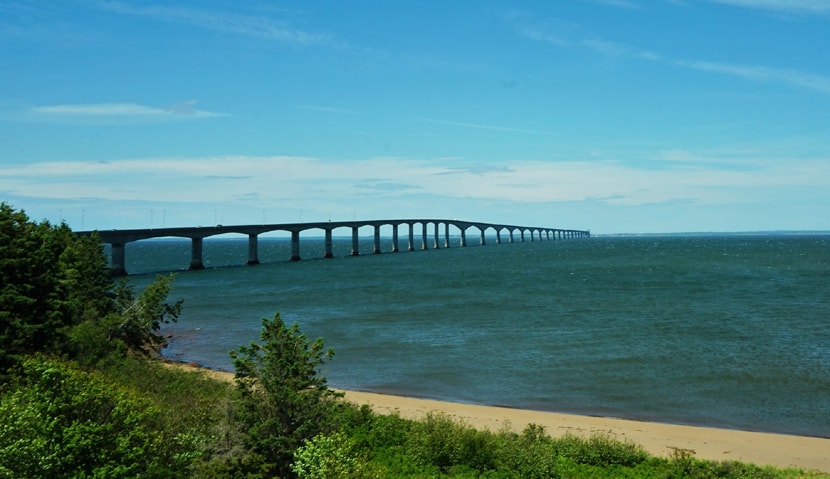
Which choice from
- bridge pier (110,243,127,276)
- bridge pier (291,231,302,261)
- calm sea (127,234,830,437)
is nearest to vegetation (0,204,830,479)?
calm sea (127,234,830,437)

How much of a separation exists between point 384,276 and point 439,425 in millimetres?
82922

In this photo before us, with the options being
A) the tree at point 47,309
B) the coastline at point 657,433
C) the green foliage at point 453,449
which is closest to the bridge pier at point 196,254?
the tree at point 47,309

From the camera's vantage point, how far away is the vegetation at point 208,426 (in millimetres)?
13125

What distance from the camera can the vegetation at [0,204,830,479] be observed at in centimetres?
1312

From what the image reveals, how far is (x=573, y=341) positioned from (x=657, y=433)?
63.1ft

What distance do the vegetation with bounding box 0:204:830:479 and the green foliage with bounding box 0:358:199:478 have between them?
0.10 ft

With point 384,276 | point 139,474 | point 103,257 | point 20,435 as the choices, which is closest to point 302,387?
point 139,474

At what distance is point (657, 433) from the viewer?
2373 cm

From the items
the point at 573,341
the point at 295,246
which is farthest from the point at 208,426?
the point at 295,246

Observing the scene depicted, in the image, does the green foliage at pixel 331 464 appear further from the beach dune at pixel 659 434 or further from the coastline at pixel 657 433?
the beach dune at pixel 659 434

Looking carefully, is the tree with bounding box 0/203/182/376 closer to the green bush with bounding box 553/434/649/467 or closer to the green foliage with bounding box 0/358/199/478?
the green foliage with bounding box 0/358/199/478

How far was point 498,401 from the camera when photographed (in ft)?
96.1

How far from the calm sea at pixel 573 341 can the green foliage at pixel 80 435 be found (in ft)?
56.0

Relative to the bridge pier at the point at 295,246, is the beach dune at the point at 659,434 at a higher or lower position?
lower
